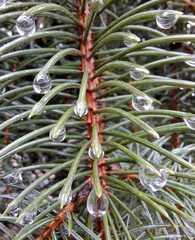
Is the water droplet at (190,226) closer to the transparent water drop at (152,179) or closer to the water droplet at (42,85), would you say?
the transparent water drop at (152,179)

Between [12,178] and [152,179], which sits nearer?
[152,179]

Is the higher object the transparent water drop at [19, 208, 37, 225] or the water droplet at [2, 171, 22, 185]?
the water droplet at [2, 171, 22, 185]

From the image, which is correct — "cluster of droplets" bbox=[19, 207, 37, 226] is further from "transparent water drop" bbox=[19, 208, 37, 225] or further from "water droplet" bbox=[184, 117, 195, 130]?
"water droplet" bbox=[184, 117, 195, 130]

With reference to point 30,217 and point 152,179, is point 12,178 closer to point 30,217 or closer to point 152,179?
point 30,217

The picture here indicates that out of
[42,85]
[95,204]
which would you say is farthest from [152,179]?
[42,85]

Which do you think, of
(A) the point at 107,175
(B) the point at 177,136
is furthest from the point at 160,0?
(B) the point at 177,136

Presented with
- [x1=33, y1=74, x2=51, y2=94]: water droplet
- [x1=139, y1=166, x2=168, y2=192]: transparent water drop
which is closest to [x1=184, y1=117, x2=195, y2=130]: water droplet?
[x1=139, y1=166, x2=168, y2=192]: transparent water drop

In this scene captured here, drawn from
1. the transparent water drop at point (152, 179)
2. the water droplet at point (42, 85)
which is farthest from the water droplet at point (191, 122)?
the water droplet at point (42, 85)

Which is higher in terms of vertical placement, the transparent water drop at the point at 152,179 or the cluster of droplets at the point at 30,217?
the transparent water drop at the point at 152,179

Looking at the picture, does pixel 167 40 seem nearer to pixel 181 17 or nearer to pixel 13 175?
pixel 181 17

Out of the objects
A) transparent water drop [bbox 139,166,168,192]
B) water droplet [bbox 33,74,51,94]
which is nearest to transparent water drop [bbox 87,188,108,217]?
transparent water drop [bbox 139,166,168,192]

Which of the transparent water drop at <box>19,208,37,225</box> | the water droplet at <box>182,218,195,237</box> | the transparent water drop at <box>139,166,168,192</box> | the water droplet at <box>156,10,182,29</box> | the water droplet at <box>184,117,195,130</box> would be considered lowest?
the water droplet at <box>182,218,195,237</box>
